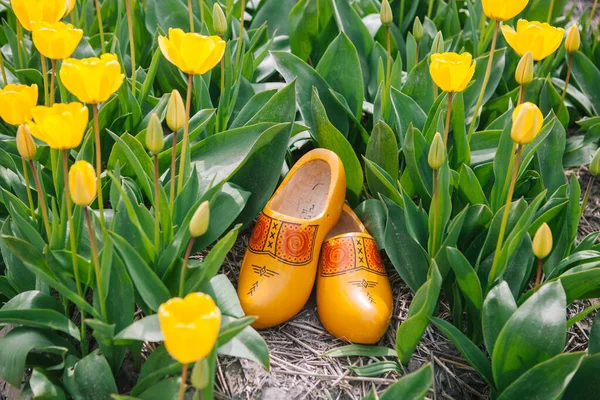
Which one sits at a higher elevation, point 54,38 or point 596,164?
point 54,38

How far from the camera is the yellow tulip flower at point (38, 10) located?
1311 mm

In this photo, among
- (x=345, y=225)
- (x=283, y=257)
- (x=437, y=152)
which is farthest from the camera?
(x=345, y=225)

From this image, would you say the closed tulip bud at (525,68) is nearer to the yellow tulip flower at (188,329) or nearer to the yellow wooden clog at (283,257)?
the yellow wooden clog at (283,257)

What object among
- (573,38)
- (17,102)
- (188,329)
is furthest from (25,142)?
(573,38)

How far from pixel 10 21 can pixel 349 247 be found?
1273 mm

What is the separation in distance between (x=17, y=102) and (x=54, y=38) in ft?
0.40

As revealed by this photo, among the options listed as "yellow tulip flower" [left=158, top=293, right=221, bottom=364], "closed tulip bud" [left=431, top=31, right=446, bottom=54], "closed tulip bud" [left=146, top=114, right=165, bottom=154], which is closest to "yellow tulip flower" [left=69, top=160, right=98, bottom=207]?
"closed tulip bud" [left=146, top=114, right=165, bottom=154]

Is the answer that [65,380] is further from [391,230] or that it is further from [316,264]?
[391,230]

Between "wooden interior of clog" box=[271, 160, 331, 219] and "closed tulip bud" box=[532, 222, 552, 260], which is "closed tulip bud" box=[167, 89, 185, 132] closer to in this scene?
"wooden interior of clog" box=[271, 160, 331, 219]

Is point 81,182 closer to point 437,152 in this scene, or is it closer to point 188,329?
point 188,329

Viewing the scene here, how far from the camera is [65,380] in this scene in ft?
4.00

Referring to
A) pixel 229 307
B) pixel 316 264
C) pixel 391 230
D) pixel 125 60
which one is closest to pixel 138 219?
pixel 229 307

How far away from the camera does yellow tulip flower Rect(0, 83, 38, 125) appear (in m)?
1.19

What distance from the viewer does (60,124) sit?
40.3 inches
